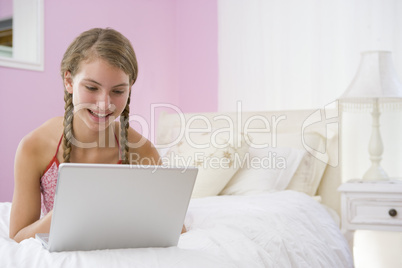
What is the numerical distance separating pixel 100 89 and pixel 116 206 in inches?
17.0

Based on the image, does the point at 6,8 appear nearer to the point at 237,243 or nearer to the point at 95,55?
the point at 95,55

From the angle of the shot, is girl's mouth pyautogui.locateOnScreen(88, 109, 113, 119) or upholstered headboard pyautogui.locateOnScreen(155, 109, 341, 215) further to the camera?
upholstered headboard pyautogui.locateOnScreen(155, 109, 341, 215)

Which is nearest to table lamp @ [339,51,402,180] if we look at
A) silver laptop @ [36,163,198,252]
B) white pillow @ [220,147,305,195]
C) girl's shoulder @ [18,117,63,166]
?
white pillow @ [220,147,305,195]

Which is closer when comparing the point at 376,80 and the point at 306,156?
the point at 376,80

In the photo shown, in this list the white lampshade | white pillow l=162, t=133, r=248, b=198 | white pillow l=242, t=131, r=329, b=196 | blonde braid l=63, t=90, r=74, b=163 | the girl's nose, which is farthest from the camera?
white pillow l=242, t=131, r=329, b=196

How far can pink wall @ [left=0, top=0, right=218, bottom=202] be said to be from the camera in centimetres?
281

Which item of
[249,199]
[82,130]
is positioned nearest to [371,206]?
[249,199]

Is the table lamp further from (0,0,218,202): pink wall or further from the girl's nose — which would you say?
the girl's nose

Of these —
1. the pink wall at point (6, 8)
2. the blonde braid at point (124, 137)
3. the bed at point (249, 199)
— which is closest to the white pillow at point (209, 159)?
the bed at point (249, 199)

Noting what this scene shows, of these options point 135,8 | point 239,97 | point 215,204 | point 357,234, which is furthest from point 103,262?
point 135,8

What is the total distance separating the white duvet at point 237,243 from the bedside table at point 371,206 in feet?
1.15

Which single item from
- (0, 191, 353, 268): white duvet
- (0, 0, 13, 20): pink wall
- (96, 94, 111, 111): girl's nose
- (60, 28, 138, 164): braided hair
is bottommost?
(0, 191, 353, 268): white duvet

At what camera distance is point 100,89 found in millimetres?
1296

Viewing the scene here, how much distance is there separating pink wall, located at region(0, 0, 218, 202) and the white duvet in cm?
114
